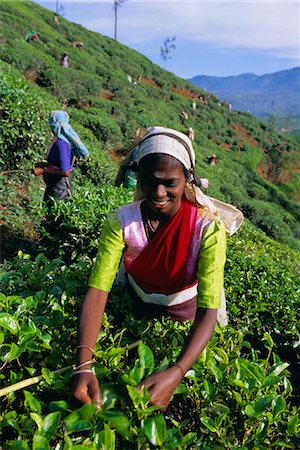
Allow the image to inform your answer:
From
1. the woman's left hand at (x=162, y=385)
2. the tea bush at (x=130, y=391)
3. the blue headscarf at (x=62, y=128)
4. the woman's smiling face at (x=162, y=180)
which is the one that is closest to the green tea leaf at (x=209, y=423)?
the tea bush at (x=130, y=391)

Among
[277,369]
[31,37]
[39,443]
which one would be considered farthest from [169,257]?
[31,37]

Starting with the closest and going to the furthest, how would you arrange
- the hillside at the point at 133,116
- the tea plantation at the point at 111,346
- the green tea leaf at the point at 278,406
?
1. the tea plantation at the point at 111,346
2. the green tea leaf at the point at 278,406
3. the hillside at the point at 133,116

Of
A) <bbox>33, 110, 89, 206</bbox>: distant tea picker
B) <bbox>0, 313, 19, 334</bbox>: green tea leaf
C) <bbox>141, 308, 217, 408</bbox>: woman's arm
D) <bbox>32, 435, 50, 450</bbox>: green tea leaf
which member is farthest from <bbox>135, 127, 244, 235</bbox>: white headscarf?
<bbox>33, 110, 89, 206</bbox>: distant tea picker

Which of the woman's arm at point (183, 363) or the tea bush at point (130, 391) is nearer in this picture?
the tea bush at point (130, 391)

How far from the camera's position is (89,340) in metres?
1.54

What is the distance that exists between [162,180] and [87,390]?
83 cm

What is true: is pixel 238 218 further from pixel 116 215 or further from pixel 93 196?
pixel 93 196

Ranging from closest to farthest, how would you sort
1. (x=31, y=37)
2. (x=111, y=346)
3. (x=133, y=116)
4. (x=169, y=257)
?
(x=111, y=346) → (x=169, y=257) → (x=133, y=116) → (x=31, y=37)

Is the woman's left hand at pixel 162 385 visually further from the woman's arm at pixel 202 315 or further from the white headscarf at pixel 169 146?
the white headscarf at pixel 169 146

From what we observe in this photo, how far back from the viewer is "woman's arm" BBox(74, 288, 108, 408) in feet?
4.28

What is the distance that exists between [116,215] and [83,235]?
6.83 ft

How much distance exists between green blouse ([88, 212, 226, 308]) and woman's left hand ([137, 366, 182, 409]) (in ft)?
1.15

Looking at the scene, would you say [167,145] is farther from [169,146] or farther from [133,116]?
[133,116]

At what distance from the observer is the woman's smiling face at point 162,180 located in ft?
5.52
